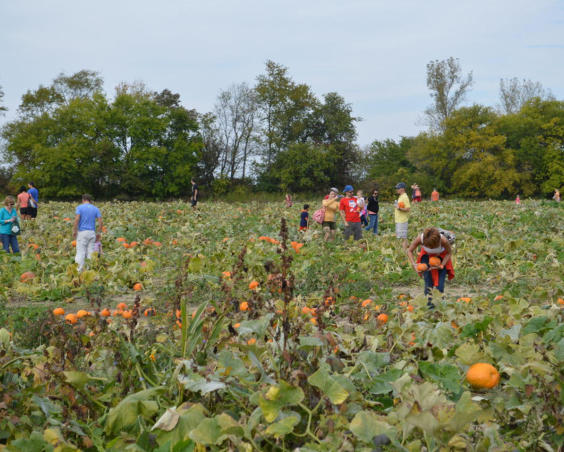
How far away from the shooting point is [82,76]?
62625mm

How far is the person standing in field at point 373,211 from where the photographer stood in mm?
15750

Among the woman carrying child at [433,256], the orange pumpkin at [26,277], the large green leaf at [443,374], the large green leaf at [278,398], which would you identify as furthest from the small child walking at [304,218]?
the large green leaf at [278,398]

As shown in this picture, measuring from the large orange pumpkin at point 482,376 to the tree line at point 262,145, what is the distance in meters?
51.0

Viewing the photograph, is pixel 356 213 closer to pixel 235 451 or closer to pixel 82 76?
pixel 235 451

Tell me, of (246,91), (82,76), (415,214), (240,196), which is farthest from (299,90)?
(415,214)

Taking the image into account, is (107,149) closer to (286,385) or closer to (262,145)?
(262,145)

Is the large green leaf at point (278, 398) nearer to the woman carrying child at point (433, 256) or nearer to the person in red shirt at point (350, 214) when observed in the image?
the woman carrying child at point (433, 256)

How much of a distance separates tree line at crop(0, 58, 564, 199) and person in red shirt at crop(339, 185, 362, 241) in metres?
40.3

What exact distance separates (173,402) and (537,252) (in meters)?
10.7

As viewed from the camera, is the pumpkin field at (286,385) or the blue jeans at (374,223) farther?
the blue jeans at (374,223)

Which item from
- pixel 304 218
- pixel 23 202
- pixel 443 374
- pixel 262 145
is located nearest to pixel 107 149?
pixel 262 145

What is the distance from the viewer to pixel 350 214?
12969 millimetres

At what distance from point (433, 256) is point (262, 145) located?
2054 inches

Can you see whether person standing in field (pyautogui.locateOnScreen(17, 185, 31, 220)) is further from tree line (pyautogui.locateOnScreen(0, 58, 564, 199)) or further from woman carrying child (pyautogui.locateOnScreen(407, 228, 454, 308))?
tree line (pyautogui.locateOnScreen(0, 58, 564, 199))
